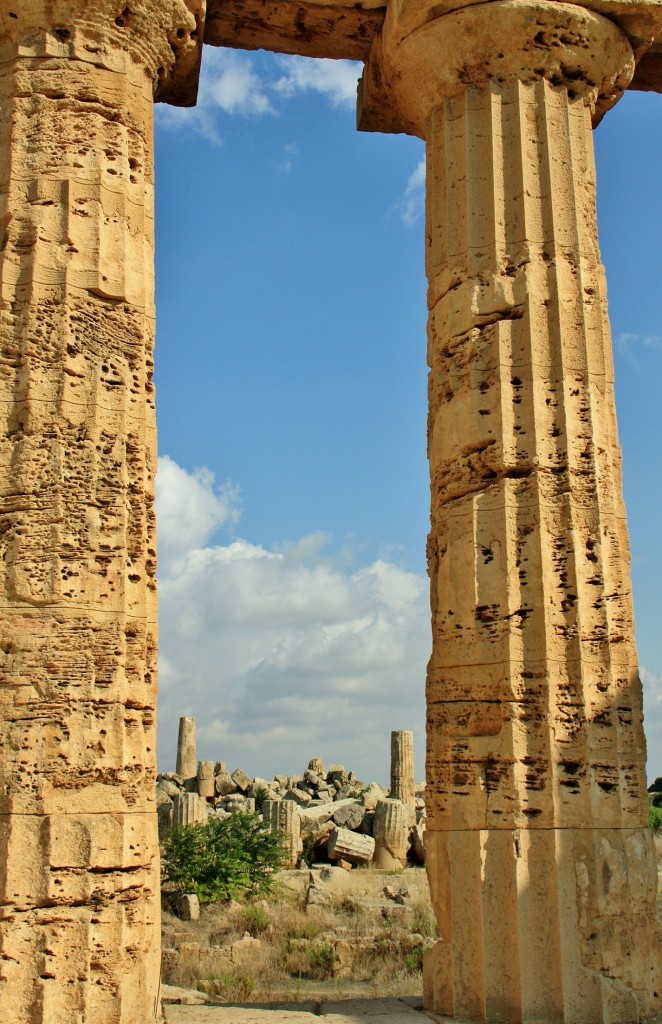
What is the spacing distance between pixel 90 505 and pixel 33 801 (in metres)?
1.94

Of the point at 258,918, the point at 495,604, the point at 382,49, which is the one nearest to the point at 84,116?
the point at 382,49

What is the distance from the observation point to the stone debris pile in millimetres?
20688

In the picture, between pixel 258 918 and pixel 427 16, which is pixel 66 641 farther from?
pixel 258 918

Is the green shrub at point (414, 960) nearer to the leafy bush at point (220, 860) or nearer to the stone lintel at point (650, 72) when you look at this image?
the leafy bush at point (220, 860)

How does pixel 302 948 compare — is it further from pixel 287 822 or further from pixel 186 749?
pixel 186 749

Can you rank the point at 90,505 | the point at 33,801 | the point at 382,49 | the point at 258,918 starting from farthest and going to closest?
the point at 258,918 < the point at 382,49 < the point at 90,505 < the point at 33,801

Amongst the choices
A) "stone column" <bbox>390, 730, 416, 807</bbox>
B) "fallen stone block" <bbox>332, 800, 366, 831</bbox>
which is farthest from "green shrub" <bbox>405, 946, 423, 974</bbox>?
"stone column" <bbox>390, 730, 416, 807</bbox>

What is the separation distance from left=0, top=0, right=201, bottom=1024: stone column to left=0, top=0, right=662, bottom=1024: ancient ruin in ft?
0.06

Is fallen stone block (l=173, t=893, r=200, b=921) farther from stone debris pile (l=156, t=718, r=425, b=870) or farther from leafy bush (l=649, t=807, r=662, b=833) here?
leafy bush (l=649, t=807, r=662, b=833)

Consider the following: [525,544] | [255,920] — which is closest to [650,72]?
[525,544]

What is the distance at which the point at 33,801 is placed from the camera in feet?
22.7

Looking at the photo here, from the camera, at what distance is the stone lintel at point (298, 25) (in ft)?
31.9

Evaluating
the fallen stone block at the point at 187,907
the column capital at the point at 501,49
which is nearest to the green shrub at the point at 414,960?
the fallen stone block at the point at 187,907

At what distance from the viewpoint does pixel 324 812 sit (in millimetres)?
23844
